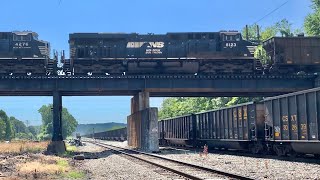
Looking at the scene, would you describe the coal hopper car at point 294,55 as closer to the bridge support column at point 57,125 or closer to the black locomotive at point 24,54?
the bridge support column at point 57,125

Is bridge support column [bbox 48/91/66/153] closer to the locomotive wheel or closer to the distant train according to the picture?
the distant train

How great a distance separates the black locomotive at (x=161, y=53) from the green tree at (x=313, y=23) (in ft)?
130

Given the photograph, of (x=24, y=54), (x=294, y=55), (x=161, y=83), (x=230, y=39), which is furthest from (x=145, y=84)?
(x=294, y=55)

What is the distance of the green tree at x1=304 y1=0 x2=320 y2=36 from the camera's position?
7700cm

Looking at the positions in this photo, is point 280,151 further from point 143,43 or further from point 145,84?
point 143,43

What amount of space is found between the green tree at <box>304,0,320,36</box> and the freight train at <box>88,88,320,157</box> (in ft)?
165

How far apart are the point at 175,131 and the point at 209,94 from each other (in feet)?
18.0

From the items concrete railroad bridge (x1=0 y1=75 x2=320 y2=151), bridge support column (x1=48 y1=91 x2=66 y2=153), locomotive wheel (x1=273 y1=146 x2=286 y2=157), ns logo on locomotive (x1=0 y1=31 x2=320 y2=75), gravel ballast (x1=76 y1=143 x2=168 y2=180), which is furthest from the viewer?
ns logo on locomotive (x1=0 y1=31 x2=320 y2=75)

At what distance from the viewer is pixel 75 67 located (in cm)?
4003

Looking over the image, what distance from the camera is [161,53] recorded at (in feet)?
137

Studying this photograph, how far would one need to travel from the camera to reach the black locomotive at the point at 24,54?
39375 millimetres

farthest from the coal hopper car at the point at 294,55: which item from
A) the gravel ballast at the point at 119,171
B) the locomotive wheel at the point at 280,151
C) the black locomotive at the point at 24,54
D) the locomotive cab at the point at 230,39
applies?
the gravel ballast at the point at 119,171

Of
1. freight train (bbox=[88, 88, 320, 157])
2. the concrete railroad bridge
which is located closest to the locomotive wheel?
freight train (bbox=[88, 88, 320, 157])

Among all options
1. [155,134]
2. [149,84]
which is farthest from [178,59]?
[155,134]
